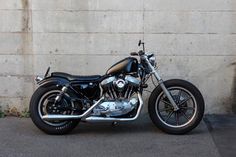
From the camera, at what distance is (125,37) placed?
7547 mm

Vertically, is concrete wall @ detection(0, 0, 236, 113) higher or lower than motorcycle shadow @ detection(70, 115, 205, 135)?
higher

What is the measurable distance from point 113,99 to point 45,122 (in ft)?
3.14

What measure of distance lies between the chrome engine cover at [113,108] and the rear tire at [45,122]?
34cm

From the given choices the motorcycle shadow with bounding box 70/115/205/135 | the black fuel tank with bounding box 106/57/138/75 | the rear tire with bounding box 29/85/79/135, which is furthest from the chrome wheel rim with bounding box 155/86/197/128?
the rear tire with bounding box 29/85/79/135

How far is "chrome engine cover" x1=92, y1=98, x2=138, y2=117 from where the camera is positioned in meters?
6.71

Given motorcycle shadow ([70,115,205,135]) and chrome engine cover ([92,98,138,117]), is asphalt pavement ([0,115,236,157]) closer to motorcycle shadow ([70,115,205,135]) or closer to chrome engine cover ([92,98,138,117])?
motorcycle shadow ([70,115,205,135])

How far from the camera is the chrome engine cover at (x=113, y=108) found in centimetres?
671

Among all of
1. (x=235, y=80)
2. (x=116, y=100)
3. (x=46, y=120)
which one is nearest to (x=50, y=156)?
(x=46, y=120)

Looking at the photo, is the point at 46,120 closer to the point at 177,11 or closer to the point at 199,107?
the point at 199,107

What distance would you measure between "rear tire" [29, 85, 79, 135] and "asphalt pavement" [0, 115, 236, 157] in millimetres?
94

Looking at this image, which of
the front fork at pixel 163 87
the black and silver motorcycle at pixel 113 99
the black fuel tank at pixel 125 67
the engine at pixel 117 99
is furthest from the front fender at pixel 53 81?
the front fork at pixel 163 87

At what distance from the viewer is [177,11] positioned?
7484mm

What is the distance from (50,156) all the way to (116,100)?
127 cm

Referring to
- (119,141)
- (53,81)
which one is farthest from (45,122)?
(119,141)
